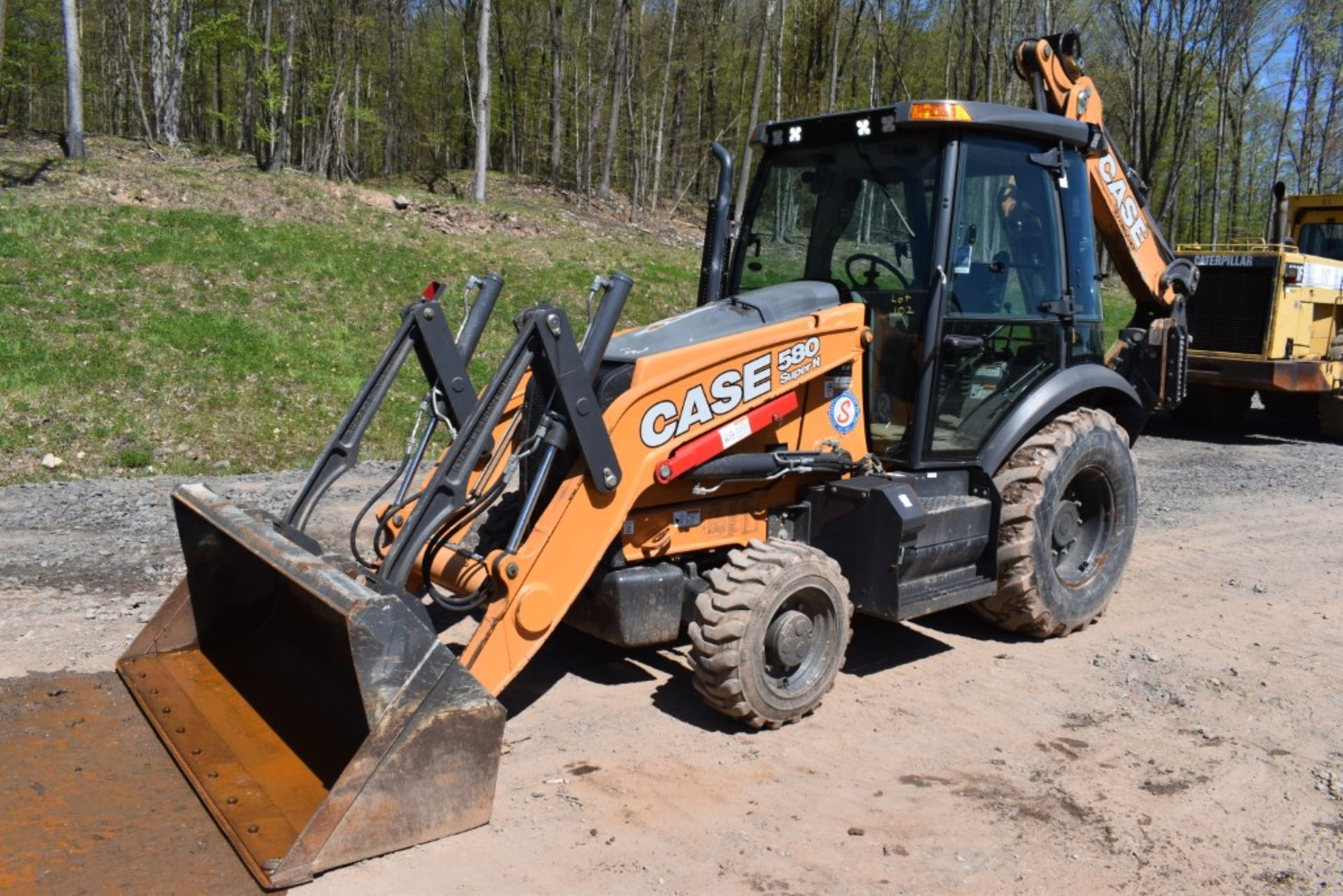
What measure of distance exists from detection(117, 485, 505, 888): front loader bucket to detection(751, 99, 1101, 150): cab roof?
3112 millimetres

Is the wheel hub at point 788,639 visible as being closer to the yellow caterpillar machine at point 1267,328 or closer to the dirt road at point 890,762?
the dirt road at point 890,762

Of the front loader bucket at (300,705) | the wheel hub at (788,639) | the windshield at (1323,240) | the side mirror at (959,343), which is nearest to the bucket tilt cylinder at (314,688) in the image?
the front loader bucket at (300,705)

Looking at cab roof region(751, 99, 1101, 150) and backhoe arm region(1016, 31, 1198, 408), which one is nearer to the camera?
cab roof region(751, 99, 1101, 150)

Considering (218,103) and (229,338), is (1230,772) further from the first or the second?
(218,103)

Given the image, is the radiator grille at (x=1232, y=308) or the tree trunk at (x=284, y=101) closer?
the radiator grille at (x=1232, y=308)

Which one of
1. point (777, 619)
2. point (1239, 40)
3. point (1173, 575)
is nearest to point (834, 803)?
→ point (777, 619)

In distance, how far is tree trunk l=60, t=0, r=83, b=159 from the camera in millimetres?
16594

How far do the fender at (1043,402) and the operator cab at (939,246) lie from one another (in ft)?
0.19

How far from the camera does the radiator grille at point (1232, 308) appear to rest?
13.2 metres

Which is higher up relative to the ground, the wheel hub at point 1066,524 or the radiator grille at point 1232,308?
the radiator grille at point 1232,308

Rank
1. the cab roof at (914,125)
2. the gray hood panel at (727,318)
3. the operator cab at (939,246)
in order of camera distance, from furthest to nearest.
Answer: the operator cab at (939,246)
the cab roof at (914,125)
the gray hood panel at (727,318)

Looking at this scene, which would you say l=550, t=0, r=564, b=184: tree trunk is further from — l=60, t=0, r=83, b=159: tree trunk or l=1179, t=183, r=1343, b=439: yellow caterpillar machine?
l=1179, t=183, r=1343, b=439: yellow caterpillar machine

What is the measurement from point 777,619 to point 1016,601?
1773mm

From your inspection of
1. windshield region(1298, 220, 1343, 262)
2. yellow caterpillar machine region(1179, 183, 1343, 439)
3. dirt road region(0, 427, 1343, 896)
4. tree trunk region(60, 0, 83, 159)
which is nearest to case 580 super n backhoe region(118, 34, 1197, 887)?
dirt road region(0, 427, 1343, 896)
